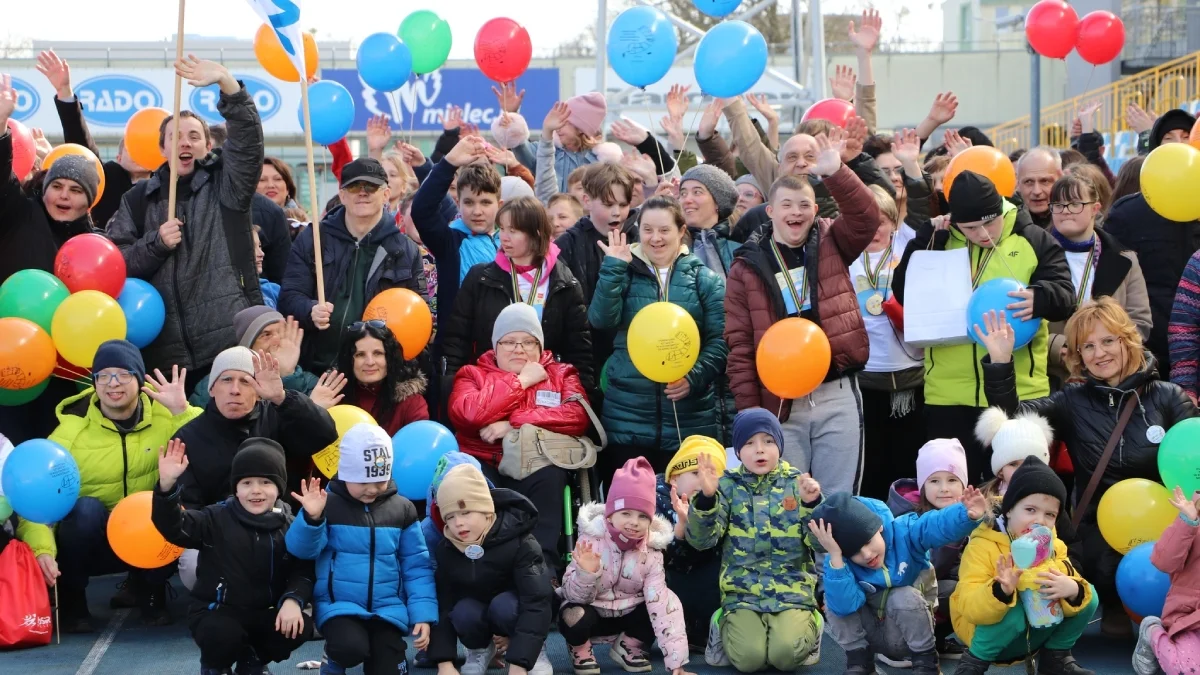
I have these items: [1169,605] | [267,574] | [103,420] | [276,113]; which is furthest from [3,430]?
[276,113]

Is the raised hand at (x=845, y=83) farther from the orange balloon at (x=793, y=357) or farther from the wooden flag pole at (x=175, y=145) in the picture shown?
the wooden flag pole at (x=175, y=145)

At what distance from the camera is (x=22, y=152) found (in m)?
8.25

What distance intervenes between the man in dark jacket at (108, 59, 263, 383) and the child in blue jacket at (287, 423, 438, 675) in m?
1.77

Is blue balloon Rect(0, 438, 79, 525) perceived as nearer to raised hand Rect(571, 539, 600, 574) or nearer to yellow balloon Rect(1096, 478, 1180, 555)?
raised hand Rect(571, 539, 600, 574)

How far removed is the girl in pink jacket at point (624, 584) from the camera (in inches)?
233

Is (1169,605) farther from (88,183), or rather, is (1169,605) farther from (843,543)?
(88,183)

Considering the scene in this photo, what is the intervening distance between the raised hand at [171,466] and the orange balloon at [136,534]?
2.20 feet

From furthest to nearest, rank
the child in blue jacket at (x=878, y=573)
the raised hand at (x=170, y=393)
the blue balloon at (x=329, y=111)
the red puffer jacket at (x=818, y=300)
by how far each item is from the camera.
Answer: the blue balloon at (x=329, y=111)
the red puffer jacket at (x=818, y=300)
the raised hand at (x=170, y=393)
the child in blue jacket at (x=878, y=573)

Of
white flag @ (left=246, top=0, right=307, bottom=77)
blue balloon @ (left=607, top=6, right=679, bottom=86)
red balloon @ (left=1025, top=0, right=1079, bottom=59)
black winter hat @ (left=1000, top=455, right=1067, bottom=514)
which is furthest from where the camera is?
red balloon @ (left=1025, top=0, right=1079, bottom=59)

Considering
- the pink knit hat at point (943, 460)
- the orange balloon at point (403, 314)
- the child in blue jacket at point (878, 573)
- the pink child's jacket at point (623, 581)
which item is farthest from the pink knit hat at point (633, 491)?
the orange balloon at point (403, 314)

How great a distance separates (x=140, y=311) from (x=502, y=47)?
3610 mm

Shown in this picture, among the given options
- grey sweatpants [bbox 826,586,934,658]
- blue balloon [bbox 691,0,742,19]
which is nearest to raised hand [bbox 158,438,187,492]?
grey sweatpants [bbox 826,586,934,658]

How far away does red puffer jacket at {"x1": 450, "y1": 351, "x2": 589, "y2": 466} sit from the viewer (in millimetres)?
6625

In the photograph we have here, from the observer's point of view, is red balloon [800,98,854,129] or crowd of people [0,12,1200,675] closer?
crowd of people [0,12,1200,675]
